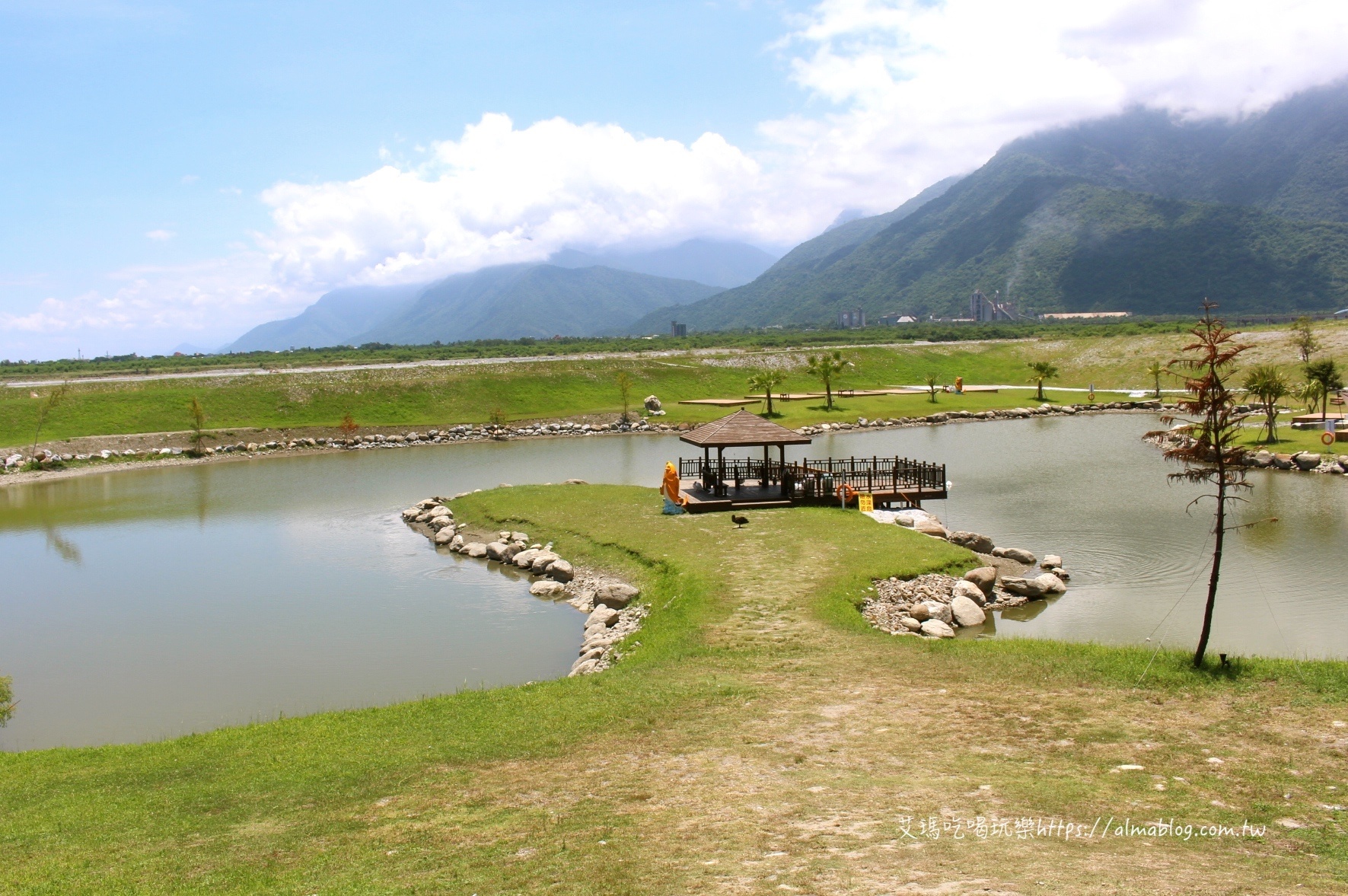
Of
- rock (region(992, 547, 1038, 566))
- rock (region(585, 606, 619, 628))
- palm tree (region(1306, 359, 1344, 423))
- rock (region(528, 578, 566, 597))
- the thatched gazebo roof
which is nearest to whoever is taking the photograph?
rock (region(585, 606, 619, 628))

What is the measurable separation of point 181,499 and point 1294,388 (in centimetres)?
6840

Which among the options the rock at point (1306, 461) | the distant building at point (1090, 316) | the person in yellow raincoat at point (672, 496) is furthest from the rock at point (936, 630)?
the distant building at point (1090, 316)

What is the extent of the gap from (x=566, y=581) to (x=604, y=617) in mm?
4836

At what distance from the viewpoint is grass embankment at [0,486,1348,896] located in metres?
7.79

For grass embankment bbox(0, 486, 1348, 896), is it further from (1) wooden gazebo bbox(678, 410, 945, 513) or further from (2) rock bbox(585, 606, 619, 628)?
(1) wooden gazebo bbox(678, 410, 945, 513)

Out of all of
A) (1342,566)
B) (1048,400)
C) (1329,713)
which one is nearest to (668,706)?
(1329,713)

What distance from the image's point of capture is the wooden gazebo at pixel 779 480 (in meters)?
30.4

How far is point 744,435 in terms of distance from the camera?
3072 centimetres

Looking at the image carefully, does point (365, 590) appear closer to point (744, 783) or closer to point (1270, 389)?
point (744, 783)

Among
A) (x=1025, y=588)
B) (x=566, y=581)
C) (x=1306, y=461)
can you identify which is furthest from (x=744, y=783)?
(x=1306, y=461)

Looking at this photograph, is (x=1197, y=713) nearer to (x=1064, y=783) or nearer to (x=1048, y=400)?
(x=1064, y=783)

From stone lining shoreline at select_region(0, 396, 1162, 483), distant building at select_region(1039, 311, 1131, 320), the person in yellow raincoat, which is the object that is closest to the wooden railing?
the person in yellow raincoat

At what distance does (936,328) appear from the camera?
460 feet

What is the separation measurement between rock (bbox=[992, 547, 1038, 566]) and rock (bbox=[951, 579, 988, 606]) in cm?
436
